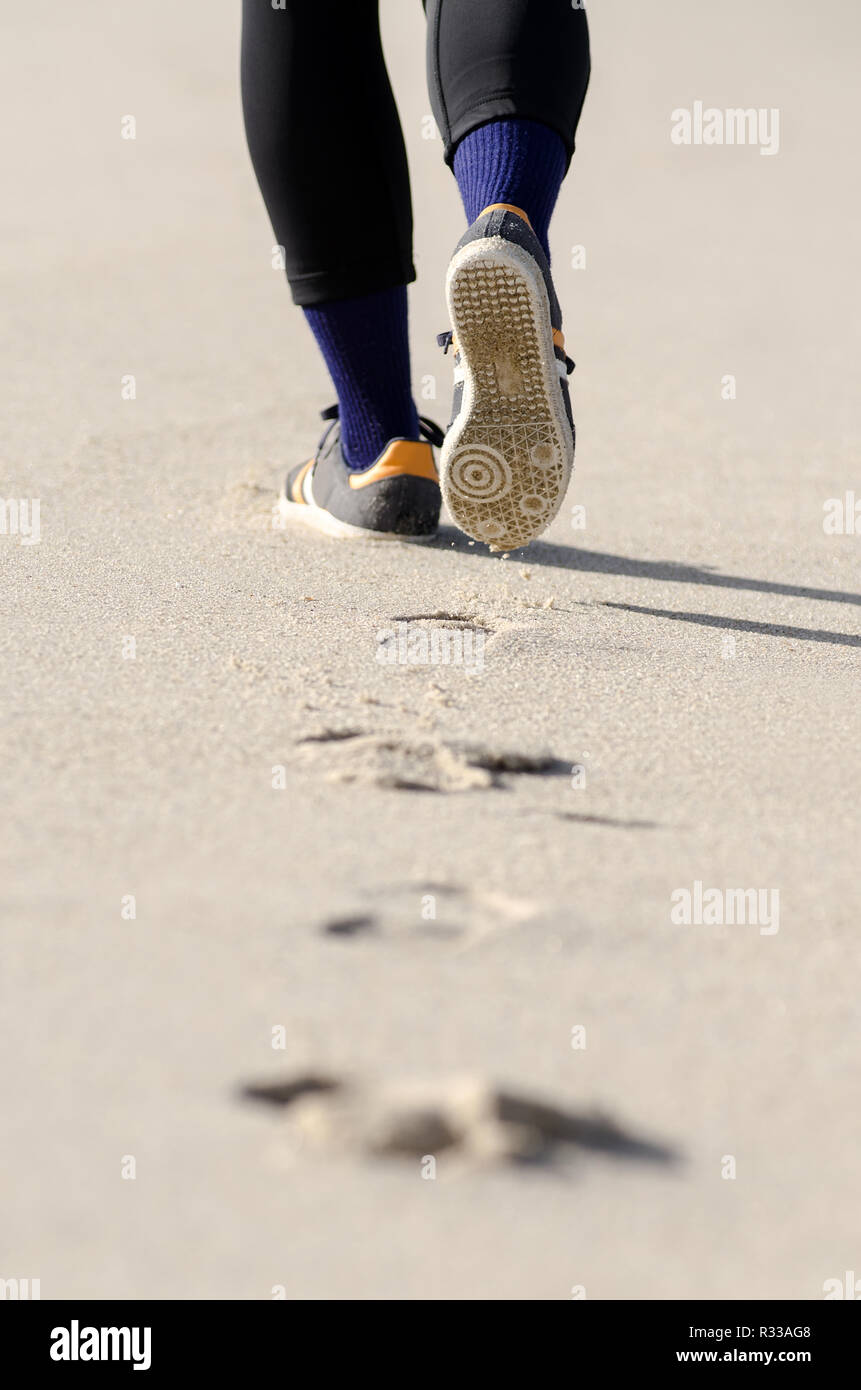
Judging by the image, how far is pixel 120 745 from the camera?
4.41ft

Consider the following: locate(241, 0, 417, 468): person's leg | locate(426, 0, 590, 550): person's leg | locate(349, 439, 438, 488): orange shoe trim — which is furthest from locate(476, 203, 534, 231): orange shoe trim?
locate(349, 439, 438, 488): orange shoe trim

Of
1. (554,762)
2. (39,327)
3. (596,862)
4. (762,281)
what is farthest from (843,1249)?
(762,281)

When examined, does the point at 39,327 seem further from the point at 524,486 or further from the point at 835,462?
the point at 524,486

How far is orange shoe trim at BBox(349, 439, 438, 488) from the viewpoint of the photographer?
87.4 inches

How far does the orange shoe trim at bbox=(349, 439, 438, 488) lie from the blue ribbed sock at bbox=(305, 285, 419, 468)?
0.02 m

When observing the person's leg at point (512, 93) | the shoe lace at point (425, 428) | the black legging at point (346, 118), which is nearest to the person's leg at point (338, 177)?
the black legging at point (346, 118)

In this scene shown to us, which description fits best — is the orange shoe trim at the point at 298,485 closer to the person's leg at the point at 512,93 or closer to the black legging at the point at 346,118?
the black legging at the point at 346,118

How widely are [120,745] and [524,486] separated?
24.9 inches

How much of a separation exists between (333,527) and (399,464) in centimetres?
14

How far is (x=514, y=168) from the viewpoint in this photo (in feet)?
5.68

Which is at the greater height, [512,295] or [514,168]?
[514,168]

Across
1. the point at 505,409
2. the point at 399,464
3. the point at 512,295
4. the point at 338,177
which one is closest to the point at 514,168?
the point at 512,295

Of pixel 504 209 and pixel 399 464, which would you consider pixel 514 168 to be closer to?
pixel 504 209

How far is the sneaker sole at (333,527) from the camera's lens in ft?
7.30
